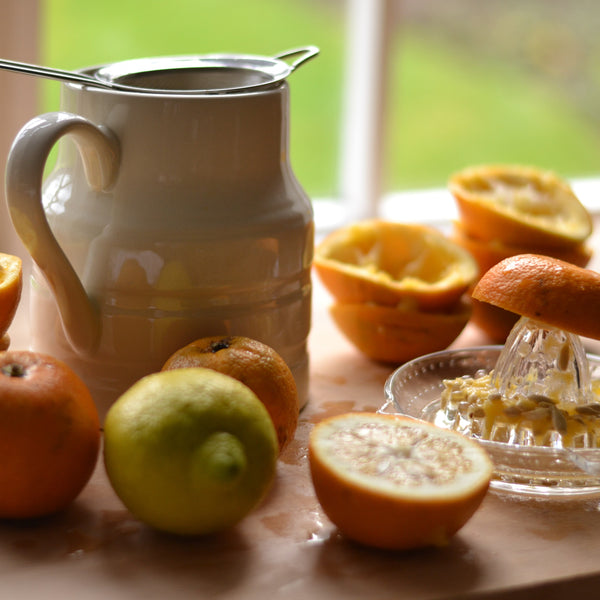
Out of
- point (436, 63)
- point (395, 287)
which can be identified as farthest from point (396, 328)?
point (436, 63)

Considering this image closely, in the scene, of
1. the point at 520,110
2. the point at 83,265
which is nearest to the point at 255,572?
the point at 83,265

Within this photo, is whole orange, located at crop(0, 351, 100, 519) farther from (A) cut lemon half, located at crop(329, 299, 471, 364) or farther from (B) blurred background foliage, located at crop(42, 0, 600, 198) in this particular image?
(B) blurred background foliage, located at crop(42, 0, 600, 198)

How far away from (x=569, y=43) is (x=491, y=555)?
426 cm

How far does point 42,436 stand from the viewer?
0.42m

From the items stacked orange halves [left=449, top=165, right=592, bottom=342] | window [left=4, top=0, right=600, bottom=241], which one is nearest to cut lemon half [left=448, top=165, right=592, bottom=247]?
stacked orange halves [left=449, top=165, right=592, bottom=342]

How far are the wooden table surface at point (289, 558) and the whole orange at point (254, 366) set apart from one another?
0.04 meters

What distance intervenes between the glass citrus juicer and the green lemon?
123mm

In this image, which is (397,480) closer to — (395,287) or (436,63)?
(395,287)

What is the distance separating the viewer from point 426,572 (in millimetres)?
417

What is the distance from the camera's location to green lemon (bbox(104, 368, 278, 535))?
40 centimetres

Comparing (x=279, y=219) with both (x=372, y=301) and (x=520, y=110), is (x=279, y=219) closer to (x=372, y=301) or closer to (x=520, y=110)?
(x=372, y=301)

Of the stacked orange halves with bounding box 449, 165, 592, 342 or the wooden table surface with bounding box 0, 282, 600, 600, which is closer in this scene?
the wooden table surface with bounding box 0, 282, 600, 600

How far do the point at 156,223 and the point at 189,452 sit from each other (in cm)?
15

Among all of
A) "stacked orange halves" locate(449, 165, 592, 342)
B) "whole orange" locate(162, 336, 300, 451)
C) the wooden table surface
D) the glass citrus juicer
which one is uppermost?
"stacked orange halves" locate(449, 165, 592, 342)
